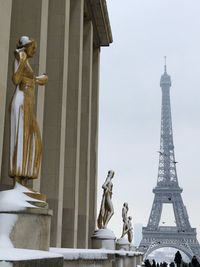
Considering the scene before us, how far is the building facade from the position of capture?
12272 millimetres

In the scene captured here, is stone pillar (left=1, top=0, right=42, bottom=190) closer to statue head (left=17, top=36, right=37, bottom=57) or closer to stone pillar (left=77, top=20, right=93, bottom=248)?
statue head (left=17, top=36, right=37, bottom=57)

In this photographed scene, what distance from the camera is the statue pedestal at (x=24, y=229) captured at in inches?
274

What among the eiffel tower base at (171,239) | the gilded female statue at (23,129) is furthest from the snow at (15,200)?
the eiffel tower base at (171,239)

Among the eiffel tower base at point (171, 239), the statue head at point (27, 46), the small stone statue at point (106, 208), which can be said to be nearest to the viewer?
the statue head at point (27, 46)

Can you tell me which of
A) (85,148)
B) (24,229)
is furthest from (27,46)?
(85,148)

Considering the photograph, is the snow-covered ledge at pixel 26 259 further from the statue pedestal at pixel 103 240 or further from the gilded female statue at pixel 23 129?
the statue pedestal at pixel 103 240

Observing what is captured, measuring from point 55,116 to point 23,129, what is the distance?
8098 mm

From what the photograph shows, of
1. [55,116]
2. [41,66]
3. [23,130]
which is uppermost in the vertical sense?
[41,66]

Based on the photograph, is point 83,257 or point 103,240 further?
point 103,240

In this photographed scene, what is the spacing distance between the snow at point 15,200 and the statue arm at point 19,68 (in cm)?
187

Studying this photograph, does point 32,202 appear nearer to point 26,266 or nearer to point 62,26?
point 26,266

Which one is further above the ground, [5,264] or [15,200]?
[15,200]

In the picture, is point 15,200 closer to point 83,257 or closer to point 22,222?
point 22,222

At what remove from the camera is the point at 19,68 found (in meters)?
8.22
